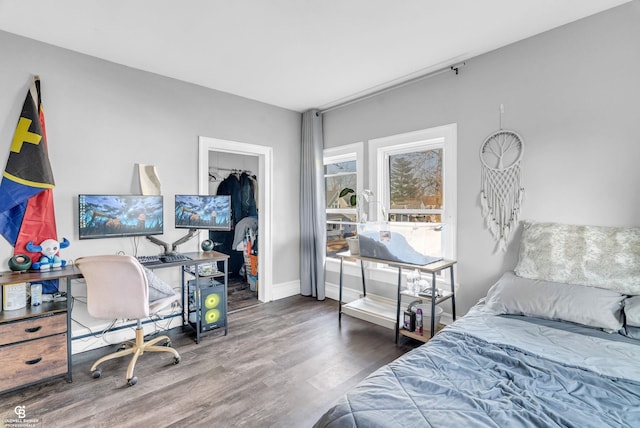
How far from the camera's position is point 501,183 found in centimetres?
262

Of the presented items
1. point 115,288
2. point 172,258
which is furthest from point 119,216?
point 115,288

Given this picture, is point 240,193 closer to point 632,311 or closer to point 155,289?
point 155,289

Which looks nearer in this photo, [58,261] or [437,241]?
[58,261]

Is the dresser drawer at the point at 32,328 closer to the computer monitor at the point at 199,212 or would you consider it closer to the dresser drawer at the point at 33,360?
the dresser drawer at the point at 33,360

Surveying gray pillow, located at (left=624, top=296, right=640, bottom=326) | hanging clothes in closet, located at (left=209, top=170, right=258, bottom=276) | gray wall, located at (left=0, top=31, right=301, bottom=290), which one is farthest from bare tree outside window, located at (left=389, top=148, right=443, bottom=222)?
hanging clothes in closet, located at (left=209, top=170, right=258, bottom=276)

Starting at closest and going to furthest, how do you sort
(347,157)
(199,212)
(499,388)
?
(499,388) → (199,212) → (347,157)

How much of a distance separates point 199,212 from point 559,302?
10.0 feet

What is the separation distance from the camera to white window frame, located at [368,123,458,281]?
→ 295 centimetres

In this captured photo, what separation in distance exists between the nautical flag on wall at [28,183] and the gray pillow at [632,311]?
13.5 ft

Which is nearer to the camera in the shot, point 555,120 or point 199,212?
point 555,120

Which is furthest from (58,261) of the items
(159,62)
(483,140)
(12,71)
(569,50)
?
(569,50)

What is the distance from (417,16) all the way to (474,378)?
2316 millimetres

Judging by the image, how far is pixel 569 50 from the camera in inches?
90.7

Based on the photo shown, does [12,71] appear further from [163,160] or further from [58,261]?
[58,261]
